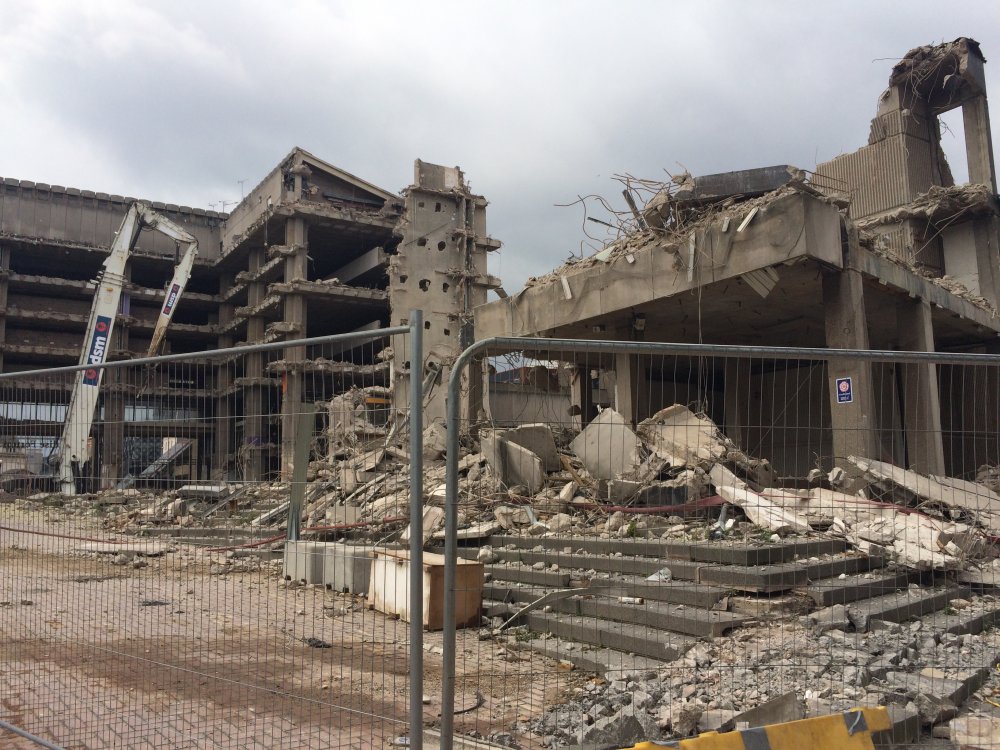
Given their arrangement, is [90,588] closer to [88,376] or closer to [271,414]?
[88,376]

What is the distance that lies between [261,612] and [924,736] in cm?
415

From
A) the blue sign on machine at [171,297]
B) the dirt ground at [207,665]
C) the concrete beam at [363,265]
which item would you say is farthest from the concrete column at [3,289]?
the dirt ground at [207,665]

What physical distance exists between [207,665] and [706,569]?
13.1 feet

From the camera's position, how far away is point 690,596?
6066 millimetres

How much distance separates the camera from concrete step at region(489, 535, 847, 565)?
630cm

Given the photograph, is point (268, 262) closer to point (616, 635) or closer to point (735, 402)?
point (616, 635)

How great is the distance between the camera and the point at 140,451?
4.63m

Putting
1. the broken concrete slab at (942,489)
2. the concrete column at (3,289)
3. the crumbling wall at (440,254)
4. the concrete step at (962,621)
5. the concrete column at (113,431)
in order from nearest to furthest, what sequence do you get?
the concrete column at (113,431) < the concrete step at (962,621) < the broken concrete slab at (942,489) < the crumbling wall at (440,254) < the concrete column at (3,289)

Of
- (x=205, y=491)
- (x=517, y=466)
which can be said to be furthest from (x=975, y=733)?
(x=517, y=466)

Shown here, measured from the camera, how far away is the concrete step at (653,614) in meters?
5.48

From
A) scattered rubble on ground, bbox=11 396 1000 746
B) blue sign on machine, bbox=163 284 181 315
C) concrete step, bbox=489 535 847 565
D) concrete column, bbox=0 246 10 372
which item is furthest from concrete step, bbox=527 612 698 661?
concrete column, bbox=0 246 10 372

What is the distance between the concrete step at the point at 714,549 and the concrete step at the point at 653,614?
57 centimetres

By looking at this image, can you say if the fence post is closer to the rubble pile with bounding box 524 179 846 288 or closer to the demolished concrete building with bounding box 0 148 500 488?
the rubble pile with bounding box 524 179 846 288

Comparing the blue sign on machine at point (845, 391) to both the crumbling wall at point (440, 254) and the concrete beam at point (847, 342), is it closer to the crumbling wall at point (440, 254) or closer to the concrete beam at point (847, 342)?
the concrete beam at point (847, 342)
